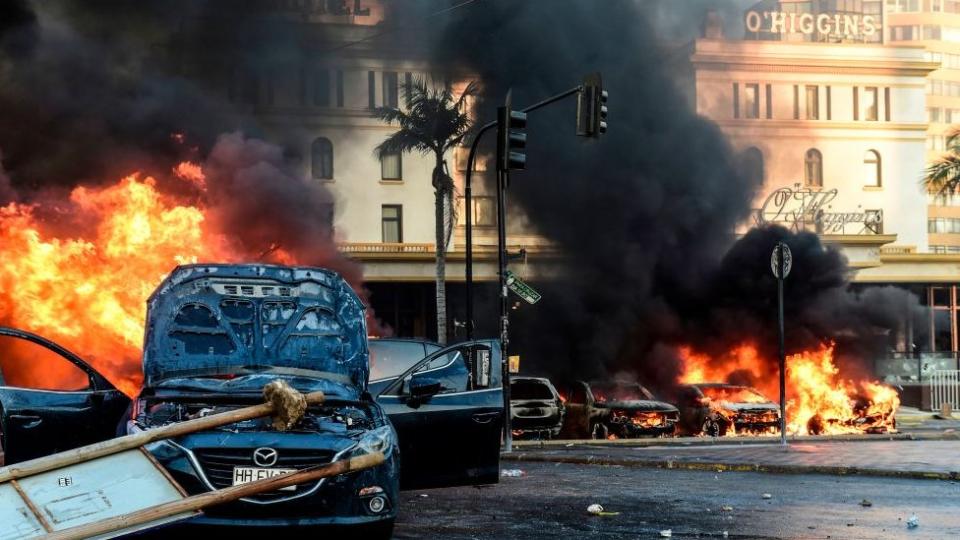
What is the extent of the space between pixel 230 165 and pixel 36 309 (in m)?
11.5

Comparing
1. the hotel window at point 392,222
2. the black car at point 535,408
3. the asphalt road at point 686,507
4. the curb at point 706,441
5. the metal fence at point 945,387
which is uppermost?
the hotel window at point 392,222

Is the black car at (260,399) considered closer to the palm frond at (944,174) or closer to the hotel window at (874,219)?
the palm frond at (944,174)

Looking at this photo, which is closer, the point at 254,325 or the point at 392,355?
the point at 254,325

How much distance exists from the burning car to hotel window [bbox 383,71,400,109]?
26356mm

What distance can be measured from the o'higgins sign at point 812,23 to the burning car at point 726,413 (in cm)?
3619

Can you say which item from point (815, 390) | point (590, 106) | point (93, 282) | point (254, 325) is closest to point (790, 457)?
point (590, 106)

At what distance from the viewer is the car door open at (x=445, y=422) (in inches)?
412

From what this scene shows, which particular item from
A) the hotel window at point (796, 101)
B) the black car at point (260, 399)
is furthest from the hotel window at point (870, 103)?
the black car at point (260, 399)

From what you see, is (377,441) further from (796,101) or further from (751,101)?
(796,101)

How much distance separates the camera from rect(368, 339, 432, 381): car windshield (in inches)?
486

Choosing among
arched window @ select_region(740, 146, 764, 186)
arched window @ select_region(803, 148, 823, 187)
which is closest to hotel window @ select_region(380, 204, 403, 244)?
arched window @ select_region(740, 146, 764, 186)

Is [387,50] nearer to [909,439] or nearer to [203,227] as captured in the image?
[203,227]

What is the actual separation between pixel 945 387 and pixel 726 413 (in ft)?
41.4

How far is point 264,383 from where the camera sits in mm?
9344
